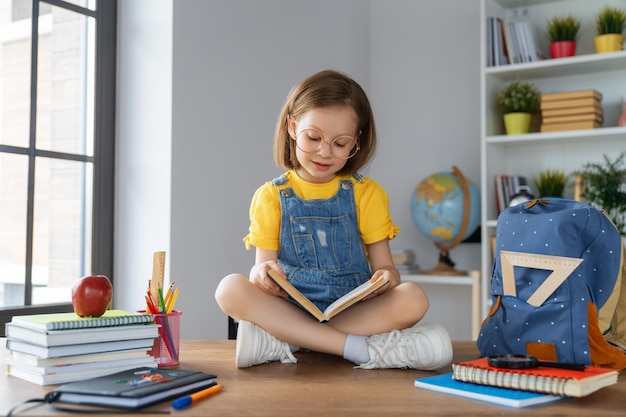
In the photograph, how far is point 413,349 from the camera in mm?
1217

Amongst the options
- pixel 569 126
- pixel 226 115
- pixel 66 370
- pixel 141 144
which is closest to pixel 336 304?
pixel 66 370

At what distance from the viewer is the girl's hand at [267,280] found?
130cm

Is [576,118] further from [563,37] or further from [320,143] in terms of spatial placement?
[320,143]

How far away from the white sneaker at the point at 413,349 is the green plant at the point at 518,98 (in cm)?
191

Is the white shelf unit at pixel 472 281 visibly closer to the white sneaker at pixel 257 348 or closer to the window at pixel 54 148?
the window at pixel 54 148

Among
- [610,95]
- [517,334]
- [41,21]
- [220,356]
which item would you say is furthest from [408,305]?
[610,95]

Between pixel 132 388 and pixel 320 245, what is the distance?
0.65 meters

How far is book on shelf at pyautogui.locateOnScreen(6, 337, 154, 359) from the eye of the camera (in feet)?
3.51

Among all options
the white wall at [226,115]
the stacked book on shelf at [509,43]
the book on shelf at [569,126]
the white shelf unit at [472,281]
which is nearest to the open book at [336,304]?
the white wall at [226,115]

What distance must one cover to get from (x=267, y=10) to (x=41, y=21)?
95 centimetres

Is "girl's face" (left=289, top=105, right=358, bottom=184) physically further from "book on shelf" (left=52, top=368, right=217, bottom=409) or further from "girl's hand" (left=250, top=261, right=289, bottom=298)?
"book on shelf" (left=52, top=368, right=217, bottom=409)

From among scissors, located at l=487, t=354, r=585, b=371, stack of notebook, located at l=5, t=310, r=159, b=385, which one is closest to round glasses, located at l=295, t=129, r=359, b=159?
stack of notebook, located at l=5, t=310, r=159, b=385

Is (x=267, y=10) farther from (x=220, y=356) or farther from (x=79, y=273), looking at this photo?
(x=220, y=356)

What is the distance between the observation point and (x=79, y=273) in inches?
95.1
